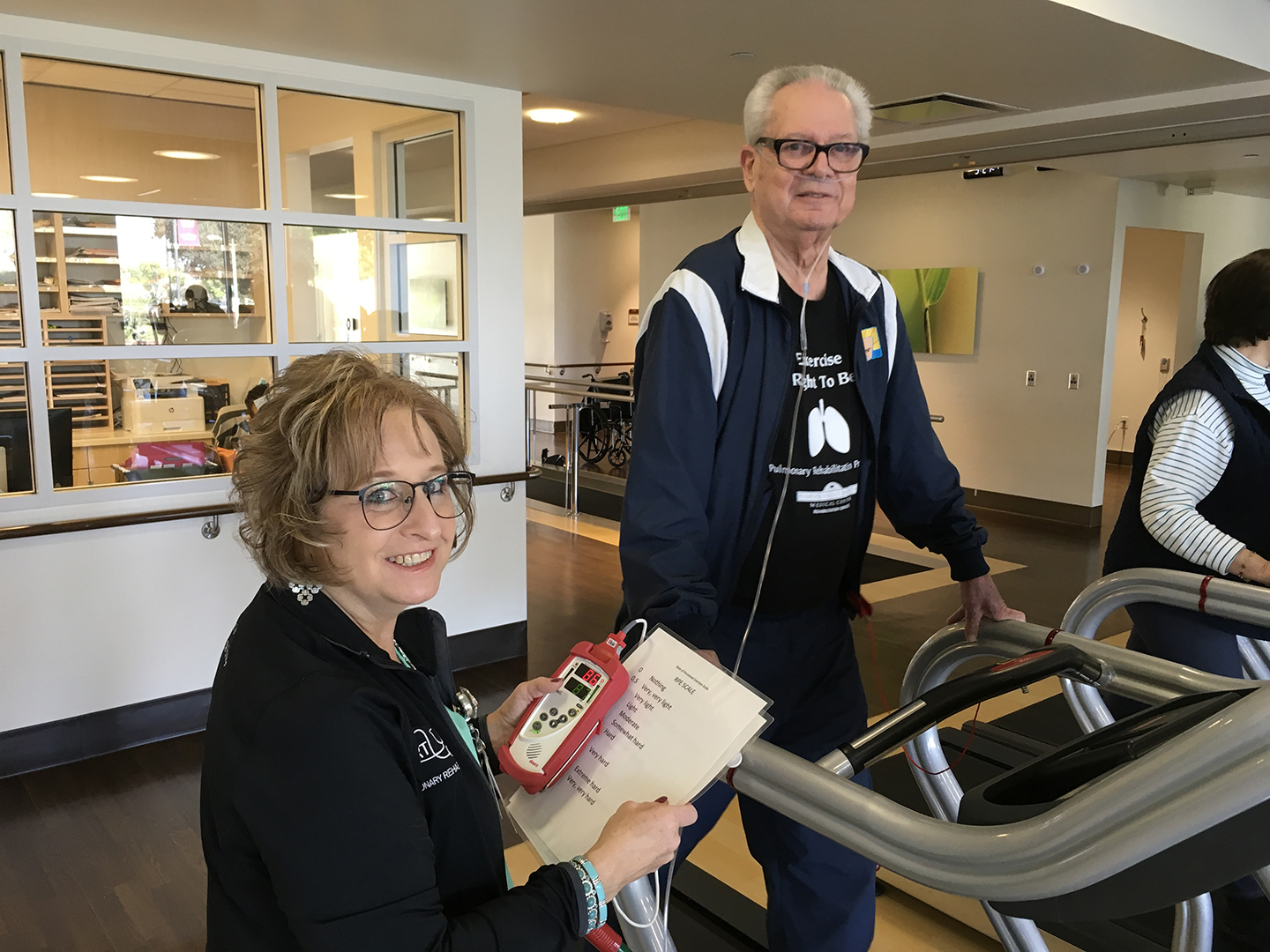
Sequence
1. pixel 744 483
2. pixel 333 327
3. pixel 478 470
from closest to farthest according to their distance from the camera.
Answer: pixel 744 483
pixel 333 327
pixel 478 470

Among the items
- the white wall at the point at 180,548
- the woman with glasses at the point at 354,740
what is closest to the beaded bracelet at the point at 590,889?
the woman with glasses at the point at 354,740

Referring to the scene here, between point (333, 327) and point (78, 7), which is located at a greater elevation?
point (78, 7)

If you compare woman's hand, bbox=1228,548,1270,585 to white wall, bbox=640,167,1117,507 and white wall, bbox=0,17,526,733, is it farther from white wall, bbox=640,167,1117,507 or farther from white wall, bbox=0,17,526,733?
white wall, bbox=640,167,1117,507

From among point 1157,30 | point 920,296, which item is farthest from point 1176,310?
point 1157,30

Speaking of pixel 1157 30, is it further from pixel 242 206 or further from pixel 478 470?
pixel 242 206

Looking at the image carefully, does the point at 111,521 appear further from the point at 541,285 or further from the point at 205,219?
the point at 541,285

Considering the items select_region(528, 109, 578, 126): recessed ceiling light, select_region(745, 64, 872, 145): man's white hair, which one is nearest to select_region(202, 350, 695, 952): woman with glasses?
select_region(745, 64, 872, 145): man's white hair

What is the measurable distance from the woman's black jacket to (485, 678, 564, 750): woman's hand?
20cm

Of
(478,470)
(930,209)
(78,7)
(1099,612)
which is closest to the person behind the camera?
(1099,612)

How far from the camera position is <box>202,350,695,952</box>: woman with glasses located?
3.03 feet

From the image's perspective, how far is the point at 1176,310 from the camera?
990cm

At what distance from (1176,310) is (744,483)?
992cm

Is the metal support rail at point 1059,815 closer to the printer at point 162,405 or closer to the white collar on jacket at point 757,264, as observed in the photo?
the white collar on jacket at point 757,264

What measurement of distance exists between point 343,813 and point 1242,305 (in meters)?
2.30
